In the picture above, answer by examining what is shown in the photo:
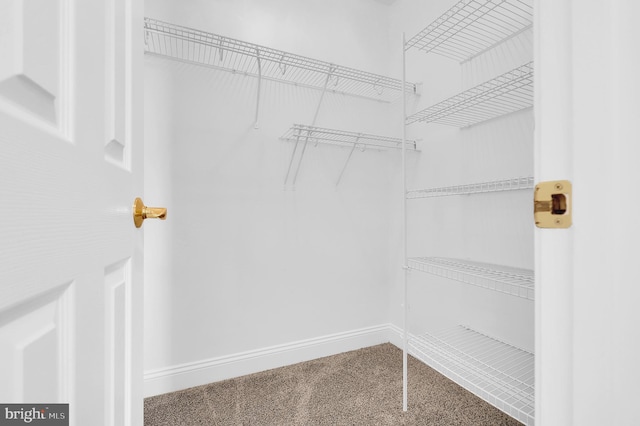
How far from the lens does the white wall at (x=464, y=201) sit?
1.27 m

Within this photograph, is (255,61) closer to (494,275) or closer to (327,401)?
(494,275)

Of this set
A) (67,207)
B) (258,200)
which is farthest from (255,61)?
(67,207)

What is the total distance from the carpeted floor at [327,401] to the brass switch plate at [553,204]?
4.06 feet

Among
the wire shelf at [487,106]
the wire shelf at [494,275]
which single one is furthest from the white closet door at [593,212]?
the wire shelf at [487,106]

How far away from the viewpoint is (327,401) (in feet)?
4.46

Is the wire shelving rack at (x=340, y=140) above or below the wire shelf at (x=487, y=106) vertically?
below

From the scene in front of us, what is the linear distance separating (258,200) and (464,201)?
1.16 metres

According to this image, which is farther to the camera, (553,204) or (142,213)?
(142,213)

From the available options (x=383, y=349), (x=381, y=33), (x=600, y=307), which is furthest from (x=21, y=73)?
(x=381, y=33)

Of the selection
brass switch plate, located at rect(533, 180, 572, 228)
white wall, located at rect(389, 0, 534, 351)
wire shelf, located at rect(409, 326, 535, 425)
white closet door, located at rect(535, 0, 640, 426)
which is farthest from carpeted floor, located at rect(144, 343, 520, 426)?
brass switch plate, located at rect(533, 180, 572, 228)

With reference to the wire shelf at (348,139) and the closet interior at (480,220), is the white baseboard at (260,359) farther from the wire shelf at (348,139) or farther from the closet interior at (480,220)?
the wire shelf at (348,139)

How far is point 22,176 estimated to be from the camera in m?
0.24

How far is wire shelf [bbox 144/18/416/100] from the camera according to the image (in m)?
1.33

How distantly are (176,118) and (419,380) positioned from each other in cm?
190
